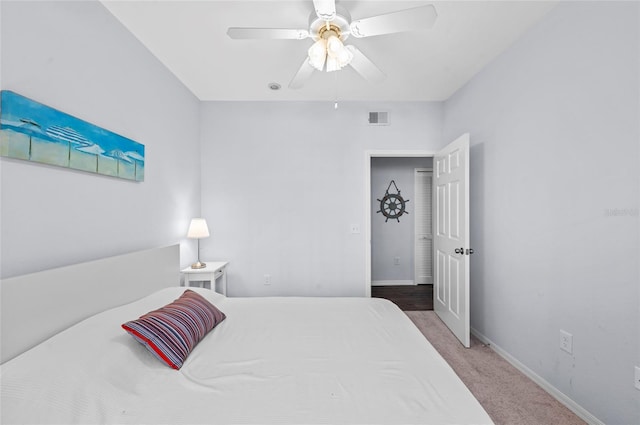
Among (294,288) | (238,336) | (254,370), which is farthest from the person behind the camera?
(294,288)

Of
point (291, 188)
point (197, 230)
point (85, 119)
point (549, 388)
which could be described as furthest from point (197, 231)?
point (549, 388)

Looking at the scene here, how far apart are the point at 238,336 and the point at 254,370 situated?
0.38 m

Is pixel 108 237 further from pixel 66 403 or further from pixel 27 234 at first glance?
pixel 66 403

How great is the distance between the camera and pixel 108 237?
1781 mm

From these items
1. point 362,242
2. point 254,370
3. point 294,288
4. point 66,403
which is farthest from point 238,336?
point 362,242

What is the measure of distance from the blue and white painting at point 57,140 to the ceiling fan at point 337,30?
1.03 meters

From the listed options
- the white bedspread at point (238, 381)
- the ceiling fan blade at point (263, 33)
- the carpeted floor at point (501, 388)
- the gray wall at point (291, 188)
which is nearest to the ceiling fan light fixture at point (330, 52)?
the ceiling fan blade at point (263, 33)

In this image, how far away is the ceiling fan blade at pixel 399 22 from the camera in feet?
4.53

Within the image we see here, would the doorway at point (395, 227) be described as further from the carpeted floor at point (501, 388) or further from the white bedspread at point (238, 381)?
the white bedspread at point (238, 381)

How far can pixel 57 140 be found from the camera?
1.43 m

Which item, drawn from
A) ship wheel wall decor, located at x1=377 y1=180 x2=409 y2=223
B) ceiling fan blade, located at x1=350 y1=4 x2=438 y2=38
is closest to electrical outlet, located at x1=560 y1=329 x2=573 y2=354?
ceiling fan blade, located at x1=350 y1=4 x2=438 y2=38

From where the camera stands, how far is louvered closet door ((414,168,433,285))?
4.77 meters

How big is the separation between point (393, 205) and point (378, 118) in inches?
72.8

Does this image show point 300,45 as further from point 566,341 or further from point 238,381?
→ point 566,341
